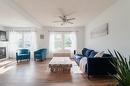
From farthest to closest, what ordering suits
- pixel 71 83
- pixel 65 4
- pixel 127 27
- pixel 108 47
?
pixel 108 47 → pixel 65 4 → pixel 71 83 → pixel 127 27

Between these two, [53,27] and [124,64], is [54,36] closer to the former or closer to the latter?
[53,27]

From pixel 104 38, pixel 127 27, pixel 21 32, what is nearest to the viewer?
pixel 127 27

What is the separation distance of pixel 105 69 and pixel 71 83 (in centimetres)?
124

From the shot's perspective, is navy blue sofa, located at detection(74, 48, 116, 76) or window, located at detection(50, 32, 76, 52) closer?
navy blue sofa, located at detection(74, 48, 116, 76)

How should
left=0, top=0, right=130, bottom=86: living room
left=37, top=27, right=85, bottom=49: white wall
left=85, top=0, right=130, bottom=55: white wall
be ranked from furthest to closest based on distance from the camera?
1. left=37, top=27, right=85, bottom=49: white wall
2. left=0, top=0, right=130, bottom=86: living room
3. left=85, top=0, right=130, bottom=55: white wall

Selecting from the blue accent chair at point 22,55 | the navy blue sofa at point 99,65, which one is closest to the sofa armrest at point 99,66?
the navy blue sofa at point 99,65

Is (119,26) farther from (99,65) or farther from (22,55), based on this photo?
(22,55)

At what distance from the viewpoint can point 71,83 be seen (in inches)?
180

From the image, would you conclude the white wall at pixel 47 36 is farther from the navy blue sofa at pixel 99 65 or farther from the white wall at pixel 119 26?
the navy blue sofa at pixel 99 65

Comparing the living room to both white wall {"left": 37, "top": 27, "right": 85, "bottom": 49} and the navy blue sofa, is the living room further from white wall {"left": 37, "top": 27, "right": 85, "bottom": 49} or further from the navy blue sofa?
the navy blue sofa

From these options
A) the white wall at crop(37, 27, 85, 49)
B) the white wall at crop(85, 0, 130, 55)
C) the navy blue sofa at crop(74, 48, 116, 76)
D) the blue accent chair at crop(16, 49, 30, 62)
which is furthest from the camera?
the white wall at crop(37, 27, 85, 49)

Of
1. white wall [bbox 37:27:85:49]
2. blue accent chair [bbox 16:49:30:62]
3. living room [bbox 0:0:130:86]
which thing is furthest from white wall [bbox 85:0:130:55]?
blue accent chair [bbox 16:49:30:62]

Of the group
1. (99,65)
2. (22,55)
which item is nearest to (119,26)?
(99,65)

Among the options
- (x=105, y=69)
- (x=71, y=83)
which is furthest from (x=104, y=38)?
(x=71, y=83)
